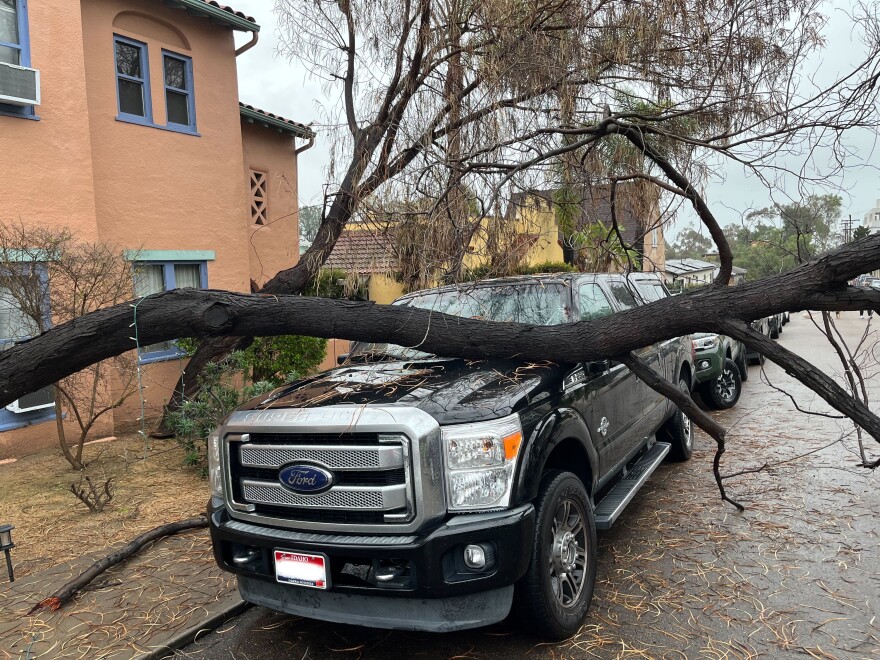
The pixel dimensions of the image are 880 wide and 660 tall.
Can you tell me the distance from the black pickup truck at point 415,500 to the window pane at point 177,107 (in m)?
8.37

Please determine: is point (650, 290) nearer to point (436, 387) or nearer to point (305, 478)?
point (436, 387)

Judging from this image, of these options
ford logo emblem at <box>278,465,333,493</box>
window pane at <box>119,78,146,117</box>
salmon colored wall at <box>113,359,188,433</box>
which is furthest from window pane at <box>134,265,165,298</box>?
ford logo emblem at <box>278,465,333,493</box>

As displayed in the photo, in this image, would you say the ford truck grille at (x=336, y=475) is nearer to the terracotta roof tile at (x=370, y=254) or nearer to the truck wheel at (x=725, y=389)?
the terracotta roof tile at (x=370, y=254)

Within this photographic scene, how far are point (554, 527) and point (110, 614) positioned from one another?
276 cm

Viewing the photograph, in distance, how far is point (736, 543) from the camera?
4.59 metres

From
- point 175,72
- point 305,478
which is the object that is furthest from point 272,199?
point 305,478

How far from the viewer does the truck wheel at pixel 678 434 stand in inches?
257

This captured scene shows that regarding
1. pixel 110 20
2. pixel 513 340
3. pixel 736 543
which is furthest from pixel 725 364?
pixel 110 20

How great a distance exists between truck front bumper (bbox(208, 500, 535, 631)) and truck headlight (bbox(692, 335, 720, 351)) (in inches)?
268

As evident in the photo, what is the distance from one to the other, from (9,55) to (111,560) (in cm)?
680

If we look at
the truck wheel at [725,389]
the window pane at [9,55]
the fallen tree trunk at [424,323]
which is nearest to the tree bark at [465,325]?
the fallen tree trunk at [424,323]

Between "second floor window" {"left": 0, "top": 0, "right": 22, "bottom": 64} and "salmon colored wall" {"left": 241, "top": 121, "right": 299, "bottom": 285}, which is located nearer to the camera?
"second floor window" {"left": 0, "top": 0, "right": 22, "bottom": 64}

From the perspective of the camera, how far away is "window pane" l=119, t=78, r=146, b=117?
380 inches

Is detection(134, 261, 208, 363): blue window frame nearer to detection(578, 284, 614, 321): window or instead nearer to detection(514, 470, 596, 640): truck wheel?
detection(578, 284, 614, 321): window
